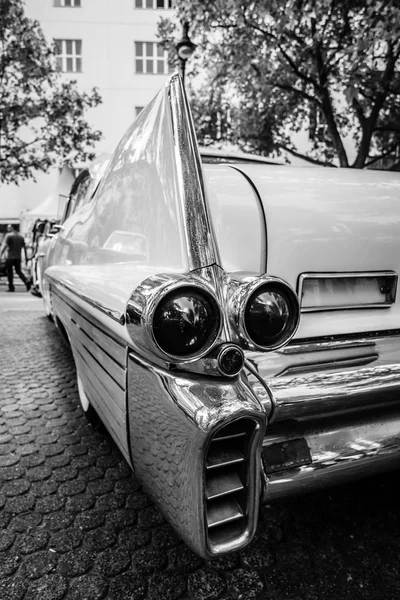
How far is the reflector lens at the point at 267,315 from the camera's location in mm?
1167

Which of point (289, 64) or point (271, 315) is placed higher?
point (289, 64)

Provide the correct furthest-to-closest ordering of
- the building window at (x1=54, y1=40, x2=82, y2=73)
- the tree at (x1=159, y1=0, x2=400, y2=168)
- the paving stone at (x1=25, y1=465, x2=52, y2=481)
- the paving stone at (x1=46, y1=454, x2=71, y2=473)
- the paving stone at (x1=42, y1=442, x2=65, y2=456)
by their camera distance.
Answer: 1. the building window at (x1=54, y1=40, x2=82, y2=73)
2. the tree at (x1=159, y1=0, x2=400, y2=168)
3. the paving stone at (x1=42, y1=442, x2=65, y2=456)
4. the paving stone at (x1=46, y1=454, x2=71, y2=473)
5. the paving stone at (x1=25, y1=465, x2=52, y2=481)

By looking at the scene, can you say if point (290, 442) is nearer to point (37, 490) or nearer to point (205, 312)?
point (205, 312)

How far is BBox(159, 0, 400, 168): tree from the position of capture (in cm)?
690

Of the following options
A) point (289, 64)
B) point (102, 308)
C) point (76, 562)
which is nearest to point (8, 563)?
point (76, 562)

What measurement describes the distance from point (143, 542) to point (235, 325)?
1.03 m

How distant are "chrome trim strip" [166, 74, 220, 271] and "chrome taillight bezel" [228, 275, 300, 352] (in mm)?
145

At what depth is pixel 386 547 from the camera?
64.2 inches

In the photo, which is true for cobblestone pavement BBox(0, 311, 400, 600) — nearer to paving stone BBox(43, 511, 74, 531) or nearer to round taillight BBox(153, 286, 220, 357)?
paving stone BBox(43, 511, 74, 531)

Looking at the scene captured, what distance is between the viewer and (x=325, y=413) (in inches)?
53.7

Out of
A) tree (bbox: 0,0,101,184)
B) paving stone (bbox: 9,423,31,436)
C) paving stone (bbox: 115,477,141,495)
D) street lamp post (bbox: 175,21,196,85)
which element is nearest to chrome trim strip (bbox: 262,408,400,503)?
paving stone (bbox: 115,477,141,495)

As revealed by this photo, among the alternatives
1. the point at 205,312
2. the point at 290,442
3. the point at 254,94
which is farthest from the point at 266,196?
the point at 254,94

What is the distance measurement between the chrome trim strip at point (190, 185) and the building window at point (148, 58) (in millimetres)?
22707

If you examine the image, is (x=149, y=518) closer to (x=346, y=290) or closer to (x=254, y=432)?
(x=254, y=432)
